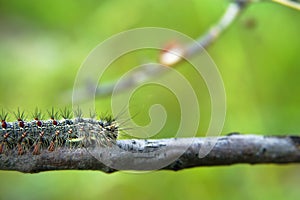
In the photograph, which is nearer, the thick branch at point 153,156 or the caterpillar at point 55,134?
the thick branch at point 153,156

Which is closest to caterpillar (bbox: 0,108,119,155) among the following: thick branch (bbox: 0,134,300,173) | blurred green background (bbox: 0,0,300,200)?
thick branch (bbox: 0,134,300,173)

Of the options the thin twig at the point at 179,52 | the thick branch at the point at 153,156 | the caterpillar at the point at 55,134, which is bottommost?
the thick branch at the point at 153,156

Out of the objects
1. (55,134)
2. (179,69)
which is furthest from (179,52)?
(179,69)

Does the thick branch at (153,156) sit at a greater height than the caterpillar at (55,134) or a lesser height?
lesser

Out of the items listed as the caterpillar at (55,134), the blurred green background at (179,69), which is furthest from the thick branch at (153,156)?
the blurred green background at (179,69)

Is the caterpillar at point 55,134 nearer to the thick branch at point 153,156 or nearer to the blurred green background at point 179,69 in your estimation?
the thick branch at point 153,156

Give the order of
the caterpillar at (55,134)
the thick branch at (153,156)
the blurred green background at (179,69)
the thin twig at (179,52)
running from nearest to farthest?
the thick branch at (153,156) < the caterpillar at (55,134) < the thin twig at (179,52) < the blurred green background at (179,69)

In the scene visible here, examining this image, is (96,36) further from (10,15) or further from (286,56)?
(286,56)
